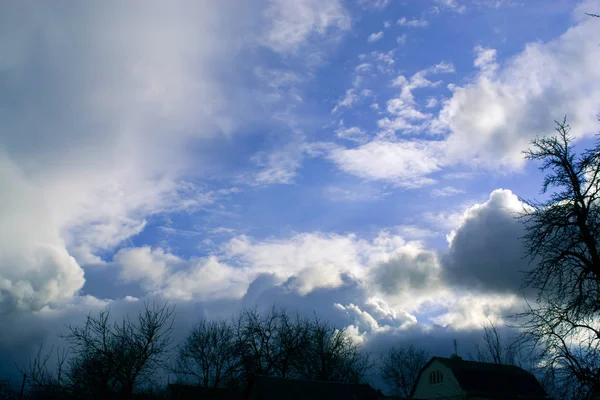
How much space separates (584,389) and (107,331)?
86.2ft

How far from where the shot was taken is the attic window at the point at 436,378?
4859cm

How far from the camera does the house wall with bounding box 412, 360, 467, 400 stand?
151 feet

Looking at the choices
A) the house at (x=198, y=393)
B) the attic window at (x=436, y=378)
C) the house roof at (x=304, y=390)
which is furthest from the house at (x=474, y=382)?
the house at (x=198, y=393)

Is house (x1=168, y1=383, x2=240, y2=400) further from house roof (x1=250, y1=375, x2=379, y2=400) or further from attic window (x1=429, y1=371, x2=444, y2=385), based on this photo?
attic window (x1=429, y1=371, x2=444, y2=385)

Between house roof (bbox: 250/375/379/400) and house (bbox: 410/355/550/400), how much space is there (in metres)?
6.49

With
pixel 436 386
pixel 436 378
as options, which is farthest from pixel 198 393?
pixel 436 378

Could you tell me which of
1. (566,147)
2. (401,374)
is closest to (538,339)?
(566,147)

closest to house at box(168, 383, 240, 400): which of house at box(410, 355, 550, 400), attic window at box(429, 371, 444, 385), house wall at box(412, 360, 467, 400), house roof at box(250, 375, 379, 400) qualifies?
house roof at box(250, 375, 379, 400)

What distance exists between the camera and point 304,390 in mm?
43094

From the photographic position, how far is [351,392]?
152ft

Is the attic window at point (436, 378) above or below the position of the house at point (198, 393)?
above

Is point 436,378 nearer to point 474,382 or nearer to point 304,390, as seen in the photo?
point 474,382

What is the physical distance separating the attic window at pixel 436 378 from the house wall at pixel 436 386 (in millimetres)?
308

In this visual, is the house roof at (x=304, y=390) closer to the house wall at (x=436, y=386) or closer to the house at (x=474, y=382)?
the house wall at (x=436, y=386)
